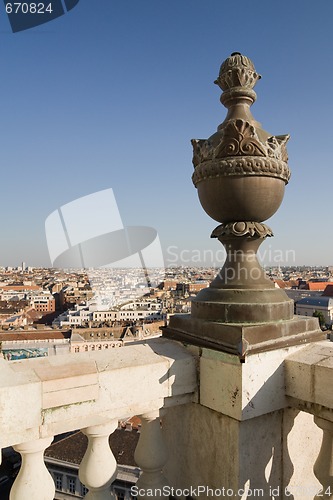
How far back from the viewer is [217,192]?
2445 millimetres

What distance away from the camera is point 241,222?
→ 8.20ft

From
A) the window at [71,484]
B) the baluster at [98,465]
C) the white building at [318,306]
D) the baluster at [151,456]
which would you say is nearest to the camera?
the baluster at [98,465]

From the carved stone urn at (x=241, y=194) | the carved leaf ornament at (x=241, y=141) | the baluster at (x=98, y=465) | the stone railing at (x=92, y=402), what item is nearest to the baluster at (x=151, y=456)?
the stone railing at (x=92, y=402)

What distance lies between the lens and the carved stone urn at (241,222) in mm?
2338

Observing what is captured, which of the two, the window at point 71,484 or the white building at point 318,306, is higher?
the white building at point 318,306

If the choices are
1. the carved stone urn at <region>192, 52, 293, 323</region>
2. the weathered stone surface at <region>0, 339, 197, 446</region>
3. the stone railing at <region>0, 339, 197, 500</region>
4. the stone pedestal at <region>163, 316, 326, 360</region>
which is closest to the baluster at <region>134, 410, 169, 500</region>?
the stone railing at <region>0, 339, 197, 500</region>

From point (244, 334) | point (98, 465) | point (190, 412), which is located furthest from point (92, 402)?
point (244, 334)

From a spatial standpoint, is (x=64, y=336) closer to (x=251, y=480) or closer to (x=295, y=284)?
(x=251, y=480)

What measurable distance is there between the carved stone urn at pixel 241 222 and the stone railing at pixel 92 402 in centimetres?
33

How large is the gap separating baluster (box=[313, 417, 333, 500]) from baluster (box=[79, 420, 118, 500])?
3.89 feet

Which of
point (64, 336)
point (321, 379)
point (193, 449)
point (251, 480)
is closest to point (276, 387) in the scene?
point (321, 379)

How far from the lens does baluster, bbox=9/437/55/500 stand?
1809mm

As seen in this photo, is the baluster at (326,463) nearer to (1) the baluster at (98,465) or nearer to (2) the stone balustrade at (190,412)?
(2) the stone balustrade at (190,412)

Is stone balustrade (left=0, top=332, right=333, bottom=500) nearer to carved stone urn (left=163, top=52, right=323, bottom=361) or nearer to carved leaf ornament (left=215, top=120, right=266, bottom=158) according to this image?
carved stone urn (left=163, top=52, right=323, bottom=361)
